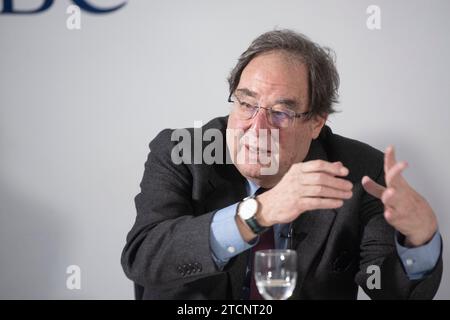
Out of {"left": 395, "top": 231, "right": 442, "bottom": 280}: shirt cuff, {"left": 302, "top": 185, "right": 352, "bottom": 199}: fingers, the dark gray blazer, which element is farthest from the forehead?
{"left": 395, "top": 231, "right": 442, "bottom": 280}: shirt cuff

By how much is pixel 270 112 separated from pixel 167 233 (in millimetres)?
538

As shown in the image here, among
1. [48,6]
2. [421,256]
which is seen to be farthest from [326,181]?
[48,6]

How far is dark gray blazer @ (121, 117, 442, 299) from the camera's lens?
1.66 metres

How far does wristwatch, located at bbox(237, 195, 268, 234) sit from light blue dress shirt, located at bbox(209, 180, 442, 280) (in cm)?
2

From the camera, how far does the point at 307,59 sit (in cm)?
200

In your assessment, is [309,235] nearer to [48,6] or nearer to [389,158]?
[389,158]

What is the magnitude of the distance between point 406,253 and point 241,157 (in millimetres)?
594

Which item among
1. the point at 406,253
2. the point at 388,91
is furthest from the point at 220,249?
the point at 388,91

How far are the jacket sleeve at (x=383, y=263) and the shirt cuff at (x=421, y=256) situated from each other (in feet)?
0.07

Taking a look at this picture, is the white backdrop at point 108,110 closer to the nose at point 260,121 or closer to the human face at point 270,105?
the human face at point 270,105

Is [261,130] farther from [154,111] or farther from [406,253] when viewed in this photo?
[154,111]

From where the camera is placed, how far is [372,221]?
197 centimetres

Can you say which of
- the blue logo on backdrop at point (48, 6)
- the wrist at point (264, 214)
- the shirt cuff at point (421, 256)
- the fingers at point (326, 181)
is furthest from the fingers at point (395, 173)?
the blue logo on backdrop at point (48, 6)

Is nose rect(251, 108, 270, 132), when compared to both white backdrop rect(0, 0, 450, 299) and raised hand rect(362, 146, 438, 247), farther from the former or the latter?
white backdrop rect(0, 0, 450, 299)
